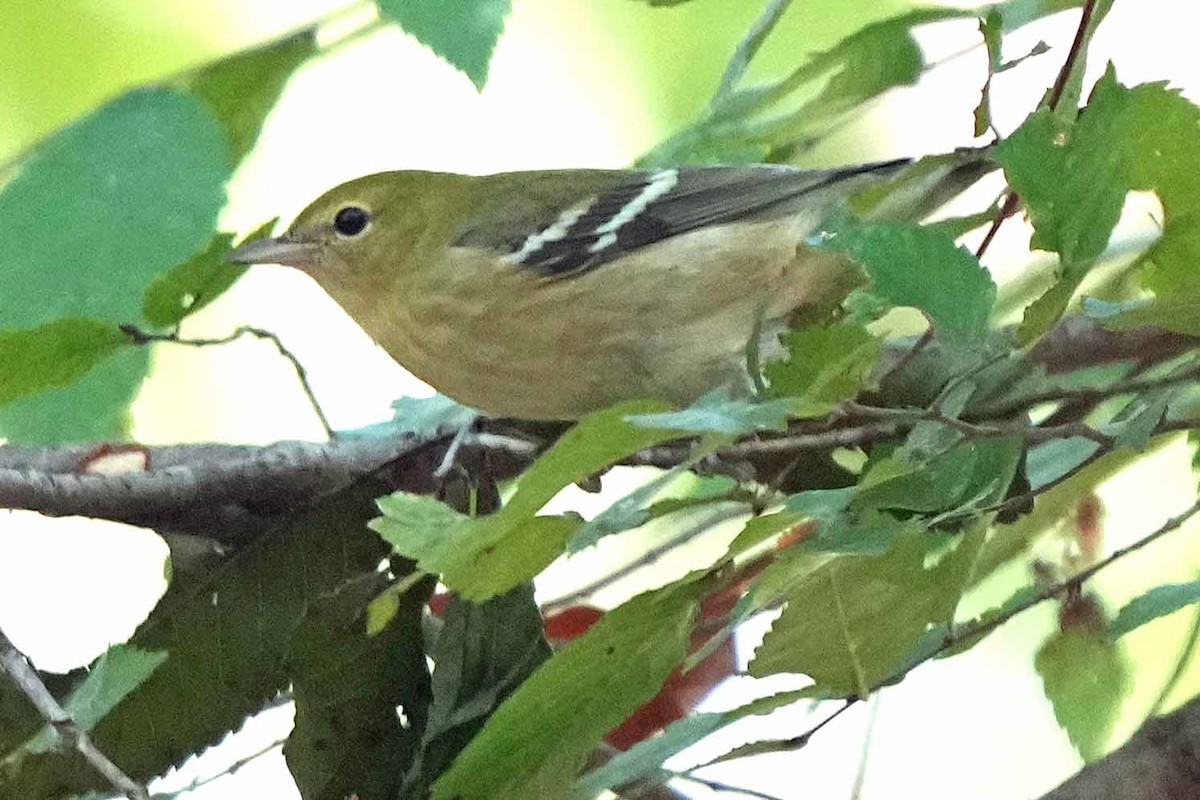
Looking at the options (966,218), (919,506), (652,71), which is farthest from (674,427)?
(652,71)

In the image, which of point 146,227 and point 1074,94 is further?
point 146,227

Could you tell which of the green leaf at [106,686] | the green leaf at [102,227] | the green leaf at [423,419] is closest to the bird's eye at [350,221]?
the green leaf at [423,419]

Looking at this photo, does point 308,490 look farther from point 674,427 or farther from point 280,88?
point 674,427

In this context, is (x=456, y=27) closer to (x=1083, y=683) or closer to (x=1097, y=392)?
(x=1097, y=392)

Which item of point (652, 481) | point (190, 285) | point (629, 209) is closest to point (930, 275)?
point (652, 481)

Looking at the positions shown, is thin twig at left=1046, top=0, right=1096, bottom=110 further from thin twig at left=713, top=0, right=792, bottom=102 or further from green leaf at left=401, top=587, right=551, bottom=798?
green leaf at left=401, top=587, right=551, bottom=798

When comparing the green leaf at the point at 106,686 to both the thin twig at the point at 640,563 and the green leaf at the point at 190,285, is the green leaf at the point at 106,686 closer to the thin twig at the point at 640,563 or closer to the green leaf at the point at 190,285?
the green leaf at the point at 190,285
